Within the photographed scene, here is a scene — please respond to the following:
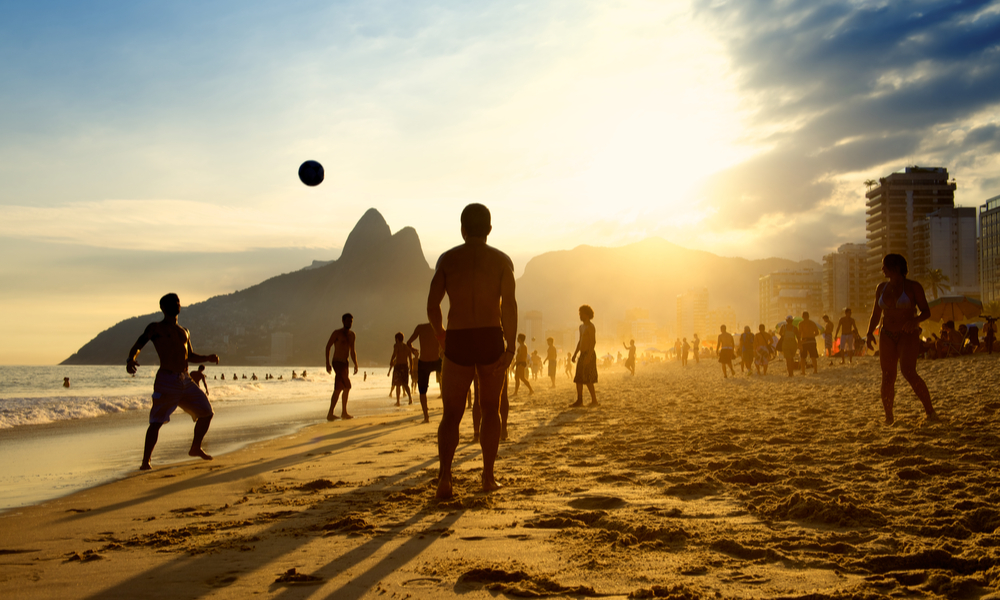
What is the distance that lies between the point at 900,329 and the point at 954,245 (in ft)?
561

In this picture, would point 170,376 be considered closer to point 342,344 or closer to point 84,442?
point 84,442

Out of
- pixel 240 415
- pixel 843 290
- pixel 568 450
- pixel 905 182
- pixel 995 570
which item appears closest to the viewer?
pixel 995 570

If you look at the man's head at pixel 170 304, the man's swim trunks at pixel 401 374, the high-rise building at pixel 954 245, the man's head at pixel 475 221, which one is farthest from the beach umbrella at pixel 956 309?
the high-rise building at pixel 954 245

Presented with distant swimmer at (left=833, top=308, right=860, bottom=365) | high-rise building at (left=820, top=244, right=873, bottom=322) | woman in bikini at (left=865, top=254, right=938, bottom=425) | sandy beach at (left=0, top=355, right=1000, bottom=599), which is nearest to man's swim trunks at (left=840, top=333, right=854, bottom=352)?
distant swimmer at (left=833, top=308, right=860, bottom=365)

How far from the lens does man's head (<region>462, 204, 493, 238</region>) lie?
4309 millimetres

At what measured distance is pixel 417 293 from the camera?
18988 centimetres

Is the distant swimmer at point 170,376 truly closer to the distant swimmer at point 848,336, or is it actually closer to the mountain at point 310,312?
the distant swimmer at point 848,336

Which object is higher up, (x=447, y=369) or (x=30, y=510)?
(x=447, y=369)

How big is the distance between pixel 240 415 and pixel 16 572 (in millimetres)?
11869

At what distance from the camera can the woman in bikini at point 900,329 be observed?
254 inches

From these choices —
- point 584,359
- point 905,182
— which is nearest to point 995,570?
point 584,359

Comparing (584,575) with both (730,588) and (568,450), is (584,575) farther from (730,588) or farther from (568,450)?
(568,450)

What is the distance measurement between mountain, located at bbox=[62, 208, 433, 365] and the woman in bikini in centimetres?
15630

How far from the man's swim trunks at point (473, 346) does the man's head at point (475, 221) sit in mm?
724
